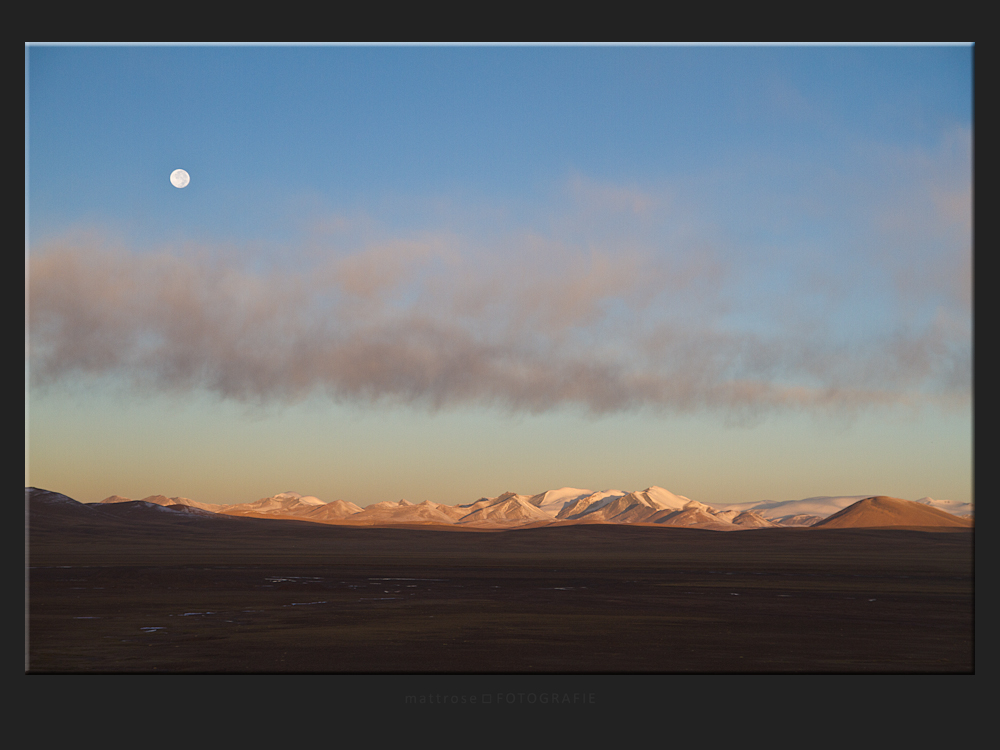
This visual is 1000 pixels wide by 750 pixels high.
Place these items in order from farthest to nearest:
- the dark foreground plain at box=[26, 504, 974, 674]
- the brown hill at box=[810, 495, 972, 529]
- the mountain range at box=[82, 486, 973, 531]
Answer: the mountain range at box=[82, 486, 973, 531] → the brown hill at box=[810, 495, 972, 529] → the dark foreground plain at box=[26, 504, 974, 674]

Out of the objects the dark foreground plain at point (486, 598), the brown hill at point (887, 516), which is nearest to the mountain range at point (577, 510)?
the brown hill at point (887, 516)

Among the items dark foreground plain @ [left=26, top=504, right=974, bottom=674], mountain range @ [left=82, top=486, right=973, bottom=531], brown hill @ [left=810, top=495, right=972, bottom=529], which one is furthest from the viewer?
mountain range @ [left=82, top=486, right=973, bottom=531]

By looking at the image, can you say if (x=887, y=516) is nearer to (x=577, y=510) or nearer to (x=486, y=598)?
(x=577, y=510)

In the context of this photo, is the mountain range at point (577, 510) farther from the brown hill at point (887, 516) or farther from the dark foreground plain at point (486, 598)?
the dark foreground plain at point (486, 598)

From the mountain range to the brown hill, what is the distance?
0.5 inches

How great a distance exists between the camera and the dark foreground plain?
12.7m

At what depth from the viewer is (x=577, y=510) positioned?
1482 centimetres

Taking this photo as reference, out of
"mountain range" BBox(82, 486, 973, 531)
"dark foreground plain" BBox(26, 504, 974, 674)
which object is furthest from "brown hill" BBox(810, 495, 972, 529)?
"dark foreground plain" BBox(26, 504, 974, 674)

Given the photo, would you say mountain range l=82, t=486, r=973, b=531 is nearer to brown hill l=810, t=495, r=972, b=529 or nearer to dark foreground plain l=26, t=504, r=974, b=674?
brown hill l=810, t=495, r=972, b=529

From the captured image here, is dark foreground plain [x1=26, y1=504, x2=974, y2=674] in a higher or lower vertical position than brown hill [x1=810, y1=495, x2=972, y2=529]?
lower

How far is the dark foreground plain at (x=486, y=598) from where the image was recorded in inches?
500

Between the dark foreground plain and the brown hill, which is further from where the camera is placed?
the brown hill

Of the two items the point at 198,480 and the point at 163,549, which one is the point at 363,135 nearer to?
the point at 198,480

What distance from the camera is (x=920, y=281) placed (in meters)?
13.3
